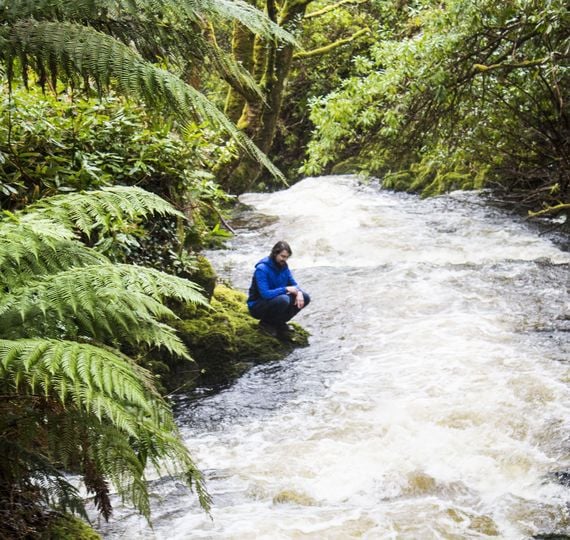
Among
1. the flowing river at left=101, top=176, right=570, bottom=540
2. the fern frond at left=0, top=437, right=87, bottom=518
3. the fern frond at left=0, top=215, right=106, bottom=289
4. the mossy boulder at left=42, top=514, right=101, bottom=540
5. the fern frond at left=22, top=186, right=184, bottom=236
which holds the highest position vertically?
the fern frond at left=22, top=186, right=184, bottom=236

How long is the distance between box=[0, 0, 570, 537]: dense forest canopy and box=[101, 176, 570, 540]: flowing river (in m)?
1.02

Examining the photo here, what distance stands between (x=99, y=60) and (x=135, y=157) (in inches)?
139

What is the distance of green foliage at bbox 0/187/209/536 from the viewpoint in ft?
7.11

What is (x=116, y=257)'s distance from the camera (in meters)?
5.57

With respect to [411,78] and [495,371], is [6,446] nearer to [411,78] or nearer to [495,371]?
[495,371]

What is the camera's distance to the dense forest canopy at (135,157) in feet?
8.02

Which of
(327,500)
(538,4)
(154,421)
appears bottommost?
(327,500)

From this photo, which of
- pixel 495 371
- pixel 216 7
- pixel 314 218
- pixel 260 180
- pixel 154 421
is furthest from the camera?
pixel 260 180

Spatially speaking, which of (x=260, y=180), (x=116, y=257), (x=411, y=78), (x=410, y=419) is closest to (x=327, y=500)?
(x=410, y=419)

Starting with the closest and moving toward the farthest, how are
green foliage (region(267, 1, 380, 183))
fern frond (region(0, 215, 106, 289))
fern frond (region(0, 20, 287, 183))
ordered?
1. fern frond (region(0, 215, 106, 289))
2. fern frond (region(0, 20, 287, 183))
3. green foliage (region(267, 1, 380, 183))

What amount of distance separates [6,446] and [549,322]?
6.90 meters

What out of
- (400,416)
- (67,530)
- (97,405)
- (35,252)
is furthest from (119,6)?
(400,416)

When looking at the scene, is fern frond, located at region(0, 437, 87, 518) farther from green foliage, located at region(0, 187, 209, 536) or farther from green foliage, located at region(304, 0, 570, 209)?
green foliage, located at region(304, 0, 570, 209)

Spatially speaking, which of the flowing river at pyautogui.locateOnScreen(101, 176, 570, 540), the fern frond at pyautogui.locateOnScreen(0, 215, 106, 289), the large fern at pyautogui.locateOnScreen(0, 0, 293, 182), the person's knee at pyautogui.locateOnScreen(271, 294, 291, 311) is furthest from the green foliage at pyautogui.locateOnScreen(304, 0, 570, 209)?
the fern frond at pyautogui.locateOnScreen(0, 215, 106, 289)
